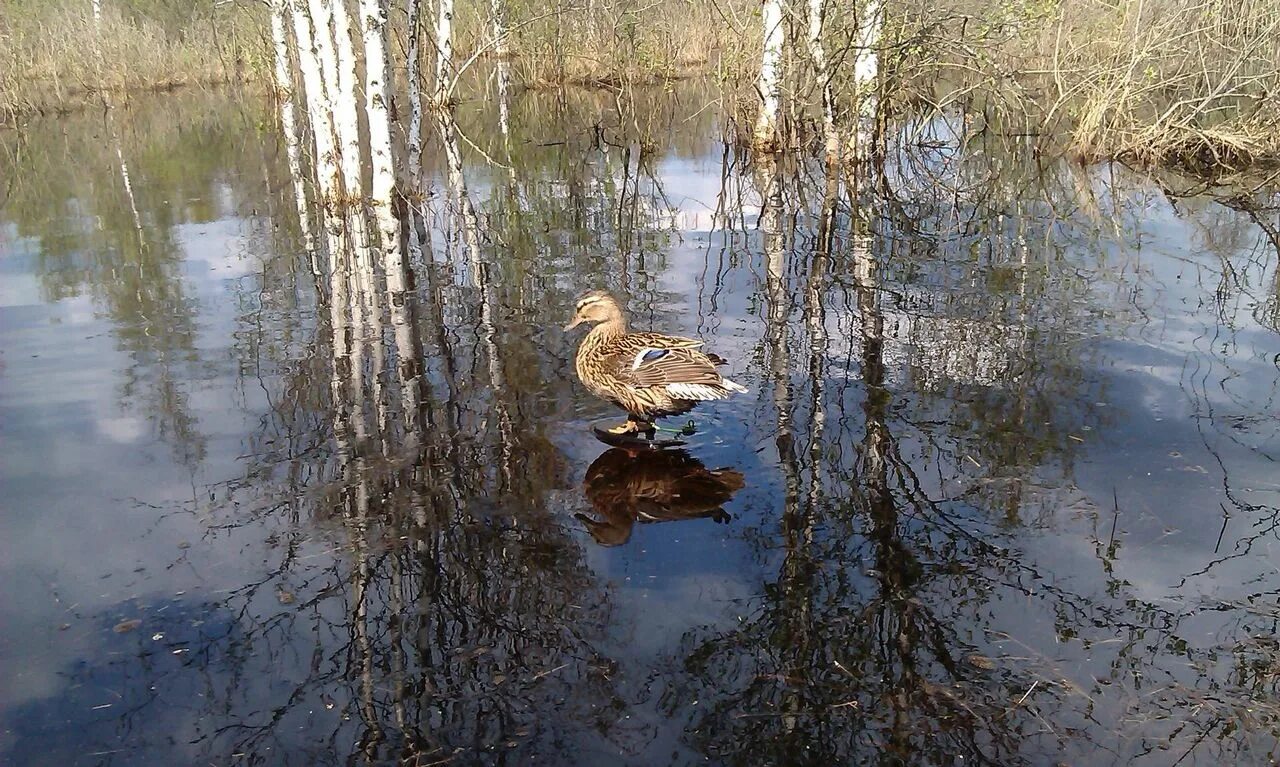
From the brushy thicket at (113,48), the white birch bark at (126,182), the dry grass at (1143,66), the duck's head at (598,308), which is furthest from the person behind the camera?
the brushy thicket at (113,48)

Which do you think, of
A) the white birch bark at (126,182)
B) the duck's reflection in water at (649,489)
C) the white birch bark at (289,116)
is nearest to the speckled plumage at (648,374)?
the duck's reflection in water at (649,489)

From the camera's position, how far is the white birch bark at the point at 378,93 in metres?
12.3

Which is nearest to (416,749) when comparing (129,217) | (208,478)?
(208,478)

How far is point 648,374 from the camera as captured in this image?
229 inches

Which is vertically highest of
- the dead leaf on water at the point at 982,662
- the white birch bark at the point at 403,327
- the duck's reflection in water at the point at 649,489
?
the white birch bark at the point at 403,327

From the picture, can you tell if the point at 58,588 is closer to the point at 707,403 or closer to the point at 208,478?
the point at 208,478

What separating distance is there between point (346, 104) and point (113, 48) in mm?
22043

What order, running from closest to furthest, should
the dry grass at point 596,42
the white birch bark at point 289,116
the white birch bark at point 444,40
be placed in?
the white birch bark at point 289,116, the white birch bark at point 444,40, the dry grass at point 596,42

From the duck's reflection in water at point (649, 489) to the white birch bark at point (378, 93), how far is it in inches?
323

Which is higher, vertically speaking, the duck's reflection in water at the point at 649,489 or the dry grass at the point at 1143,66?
the dry grass at the point at 1143,66

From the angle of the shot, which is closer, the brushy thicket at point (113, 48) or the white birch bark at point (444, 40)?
the white birch bark at point (444, 40)

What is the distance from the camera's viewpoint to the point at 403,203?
13734mm

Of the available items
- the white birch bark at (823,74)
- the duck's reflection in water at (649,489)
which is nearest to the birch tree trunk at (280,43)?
the white birch bark at (823,74)

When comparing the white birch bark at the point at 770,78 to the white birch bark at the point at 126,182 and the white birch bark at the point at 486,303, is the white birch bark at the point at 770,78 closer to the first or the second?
the white birch bark at the point at 486,303
